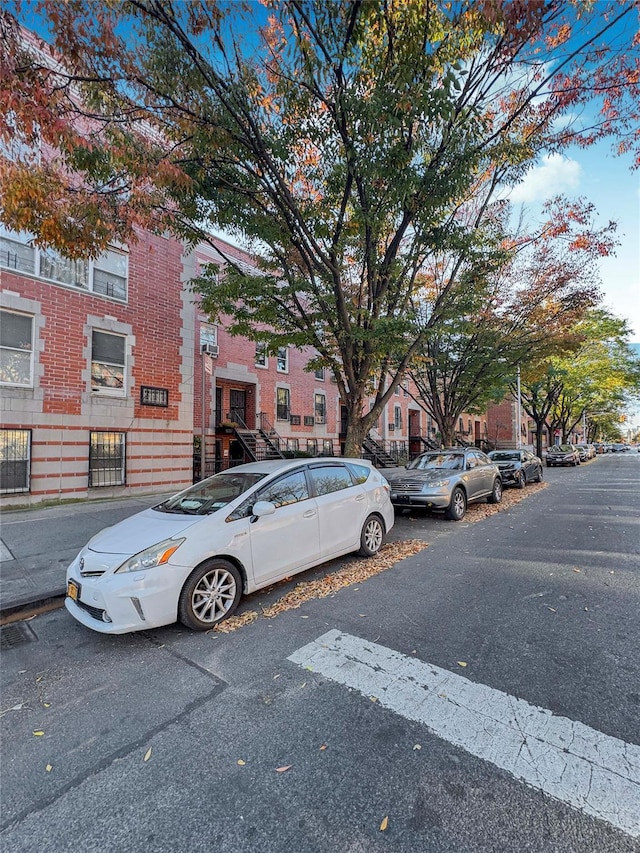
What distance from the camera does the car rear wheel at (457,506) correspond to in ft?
29.2

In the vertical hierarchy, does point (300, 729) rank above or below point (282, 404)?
below

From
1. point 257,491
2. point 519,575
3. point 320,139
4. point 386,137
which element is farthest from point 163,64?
point 519,575

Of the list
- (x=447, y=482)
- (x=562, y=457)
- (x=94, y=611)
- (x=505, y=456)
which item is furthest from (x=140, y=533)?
(x=562, y=457)

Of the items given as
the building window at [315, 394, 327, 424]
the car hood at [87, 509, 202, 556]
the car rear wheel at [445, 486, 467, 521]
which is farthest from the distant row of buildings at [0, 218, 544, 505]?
the car hood at [87, 509, 202, 556]

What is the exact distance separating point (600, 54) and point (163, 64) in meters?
6.73

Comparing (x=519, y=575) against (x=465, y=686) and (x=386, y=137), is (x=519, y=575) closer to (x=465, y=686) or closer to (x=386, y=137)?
(x=465, y=686)

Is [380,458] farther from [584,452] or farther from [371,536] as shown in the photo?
[584,452]

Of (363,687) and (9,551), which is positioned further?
(9,551)

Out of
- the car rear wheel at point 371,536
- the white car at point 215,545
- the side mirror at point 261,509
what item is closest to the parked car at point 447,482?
the car rear wheel at point 371,536

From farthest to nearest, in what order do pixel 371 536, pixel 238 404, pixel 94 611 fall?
pixel 238 404 < pixel 371 536 < pixel 94 611

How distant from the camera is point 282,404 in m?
19.3

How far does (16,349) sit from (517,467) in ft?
51.1

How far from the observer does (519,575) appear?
523 cm

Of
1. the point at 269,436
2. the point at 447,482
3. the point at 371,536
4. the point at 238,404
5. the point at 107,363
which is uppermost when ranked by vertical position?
the point at 107,363
